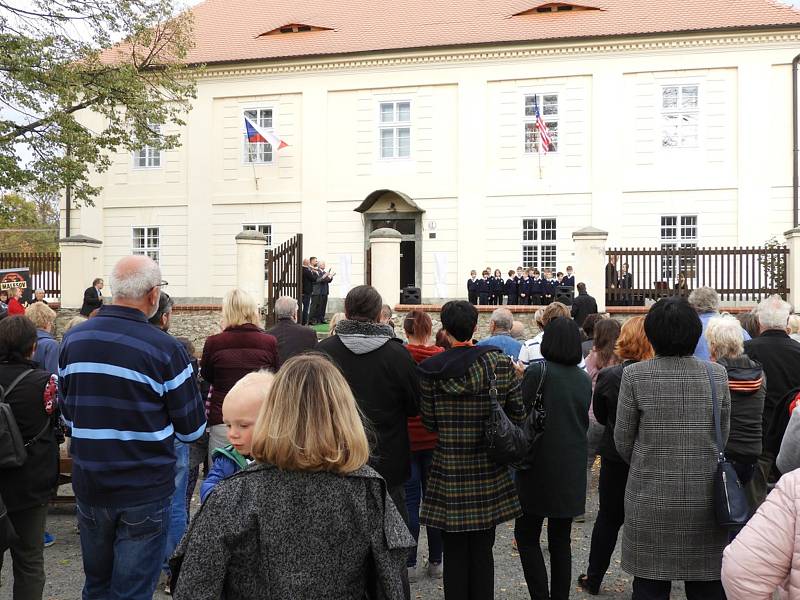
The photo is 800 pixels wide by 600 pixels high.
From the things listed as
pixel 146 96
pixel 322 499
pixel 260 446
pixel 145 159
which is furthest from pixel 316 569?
pixel 145 159


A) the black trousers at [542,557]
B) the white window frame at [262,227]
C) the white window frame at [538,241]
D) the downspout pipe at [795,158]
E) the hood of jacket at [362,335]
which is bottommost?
the black trousers at [542,557]

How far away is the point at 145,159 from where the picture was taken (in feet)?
91.2

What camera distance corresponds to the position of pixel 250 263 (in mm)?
17156

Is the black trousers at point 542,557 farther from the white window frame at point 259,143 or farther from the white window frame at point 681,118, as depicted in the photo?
the white window frame at point 259,143

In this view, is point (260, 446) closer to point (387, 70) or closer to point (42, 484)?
point (42, 484)

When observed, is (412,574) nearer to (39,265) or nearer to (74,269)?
(74,269)

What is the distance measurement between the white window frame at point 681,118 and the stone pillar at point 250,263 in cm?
1322

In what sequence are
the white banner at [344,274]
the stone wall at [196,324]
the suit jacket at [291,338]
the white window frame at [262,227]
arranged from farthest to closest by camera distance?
the white window frame at [262,227] < the white banner at [344,274] < the stone wall at [196,324] < the suit jacket at [291,338]

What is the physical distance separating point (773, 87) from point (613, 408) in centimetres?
2127

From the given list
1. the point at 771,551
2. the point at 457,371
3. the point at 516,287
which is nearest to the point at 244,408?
the point at 771,551

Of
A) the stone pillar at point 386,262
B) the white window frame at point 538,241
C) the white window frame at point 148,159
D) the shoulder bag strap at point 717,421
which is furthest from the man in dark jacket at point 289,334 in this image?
the white window frame at point 148,159

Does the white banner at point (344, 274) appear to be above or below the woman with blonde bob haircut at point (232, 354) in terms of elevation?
above

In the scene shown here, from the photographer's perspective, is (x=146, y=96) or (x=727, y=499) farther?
(x=146, y=96)

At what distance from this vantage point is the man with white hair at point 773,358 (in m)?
5.60
